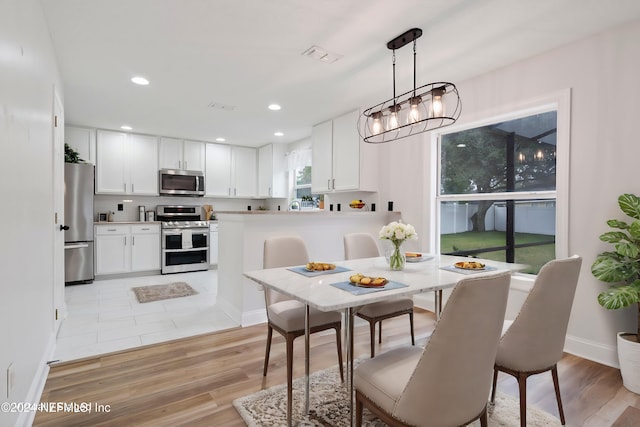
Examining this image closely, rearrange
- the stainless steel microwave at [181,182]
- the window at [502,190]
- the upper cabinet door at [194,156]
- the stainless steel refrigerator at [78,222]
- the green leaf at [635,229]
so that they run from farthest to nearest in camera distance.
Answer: the upper cabinet door at [194,156] → the stainless steel microwave at [181,182] → the stainless steel refrigerator at [78,222] → the window at [502,190] → the green leaf at [635,229]

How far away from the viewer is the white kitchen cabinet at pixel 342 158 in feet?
14.1

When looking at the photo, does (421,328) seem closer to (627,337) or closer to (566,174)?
(627,337)

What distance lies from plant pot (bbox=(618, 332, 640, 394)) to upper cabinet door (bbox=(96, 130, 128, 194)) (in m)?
6.36

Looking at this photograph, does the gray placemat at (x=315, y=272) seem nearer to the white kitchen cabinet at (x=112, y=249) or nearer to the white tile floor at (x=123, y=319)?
the white tile floor at (x=123, y=319)

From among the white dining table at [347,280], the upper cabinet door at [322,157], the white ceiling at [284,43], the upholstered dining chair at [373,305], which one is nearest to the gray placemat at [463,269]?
the white dining table at [347,280]

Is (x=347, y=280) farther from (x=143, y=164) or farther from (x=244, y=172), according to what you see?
(x=244, y=172)

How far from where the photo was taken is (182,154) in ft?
20.0

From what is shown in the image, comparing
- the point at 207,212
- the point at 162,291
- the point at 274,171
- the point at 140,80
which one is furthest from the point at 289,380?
the point at 207,212

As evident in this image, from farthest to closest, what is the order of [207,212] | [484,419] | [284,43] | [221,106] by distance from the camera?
[207,212] → [221,106] → [284,43] → [484,419]

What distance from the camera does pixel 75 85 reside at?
3.57m

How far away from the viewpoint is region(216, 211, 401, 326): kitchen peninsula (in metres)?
3.26

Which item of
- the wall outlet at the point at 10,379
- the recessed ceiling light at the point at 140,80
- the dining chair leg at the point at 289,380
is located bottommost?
the dining chair leg at the point at 289,380

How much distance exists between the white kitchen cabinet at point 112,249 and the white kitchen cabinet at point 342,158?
123 inches

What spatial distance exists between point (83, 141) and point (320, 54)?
4.45 metres
